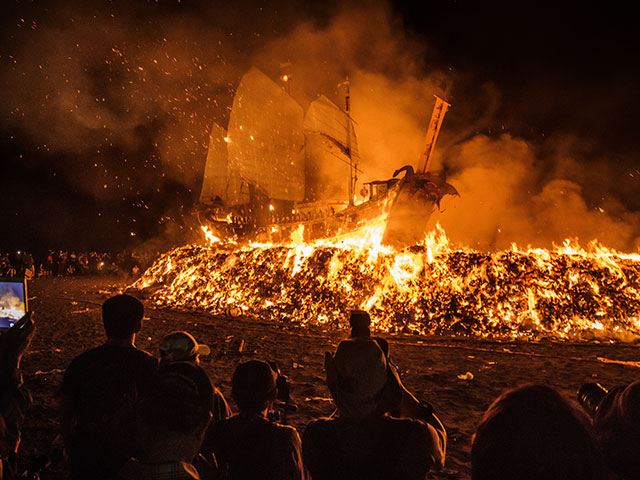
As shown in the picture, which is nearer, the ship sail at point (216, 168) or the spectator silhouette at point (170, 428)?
the spectator silhouette at point (170, 428)

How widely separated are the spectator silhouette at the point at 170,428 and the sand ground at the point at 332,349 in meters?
3.37

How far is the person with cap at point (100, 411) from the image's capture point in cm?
233

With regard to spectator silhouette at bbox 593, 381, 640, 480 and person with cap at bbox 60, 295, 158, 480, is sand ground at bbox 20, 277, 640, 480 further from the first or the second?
spectator silhouette at bbox 593, 381, 640, 480

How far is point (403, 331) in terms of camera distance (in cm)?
1349

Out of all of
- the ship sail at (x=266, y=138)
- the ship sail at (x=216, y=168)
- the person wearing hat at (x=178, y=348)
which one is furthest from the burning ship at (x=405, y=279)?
the ship sail at (x=216, y=168)

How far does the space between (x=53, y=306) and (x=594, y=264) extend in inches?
855

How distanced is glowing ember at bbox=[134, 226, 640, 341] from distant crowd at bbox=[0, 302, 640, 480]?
11969 millimetres

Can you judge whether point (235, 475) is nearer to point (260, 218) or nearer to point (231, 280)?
point (231, 280)

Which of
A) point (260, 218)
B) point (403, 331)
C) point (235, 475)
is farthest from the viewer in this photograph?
point (260, 218)

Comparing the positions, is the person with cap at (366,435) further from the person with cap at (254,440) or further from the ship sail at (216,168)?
the ship sail at (216,168)

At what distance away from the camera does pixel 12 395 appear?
7.25 ft

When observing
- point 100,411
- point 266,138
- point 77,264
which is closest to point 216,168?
point 266,138

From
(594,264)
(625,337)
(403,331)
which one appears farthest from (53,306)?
(594,264)

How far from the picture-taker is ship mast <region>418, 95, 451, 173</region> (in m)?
18.5
